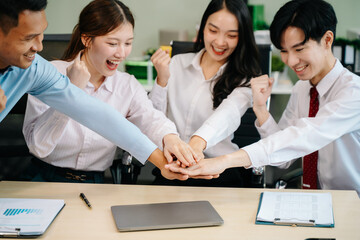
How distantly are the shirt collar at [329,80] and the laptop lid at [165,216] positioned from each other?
0.72m

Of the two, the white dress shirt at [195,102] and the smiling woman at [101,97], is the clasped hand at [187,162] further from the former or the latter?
the white dress shirt at [195,102]

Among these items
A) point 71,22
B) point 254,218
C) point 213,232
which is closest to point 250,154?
point 254,218

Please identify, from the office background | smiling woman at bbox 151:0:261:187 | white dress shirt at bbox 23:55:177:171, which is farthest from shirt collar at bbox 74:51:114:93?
the office background

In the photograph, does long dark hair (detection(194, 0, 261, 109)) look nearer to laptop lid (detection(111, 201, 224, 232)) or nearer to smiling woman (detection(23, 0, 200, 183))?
smiling woman (detection(23, 0, 200, 183))

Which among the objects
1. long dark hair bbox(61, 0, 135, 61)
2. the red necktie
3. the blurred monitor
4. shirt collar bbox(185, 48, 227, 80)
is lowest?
the red necktie

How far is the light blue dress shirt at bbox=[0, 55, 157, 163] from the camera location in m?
1.46

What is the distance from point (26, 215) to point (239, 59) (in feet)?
3.87

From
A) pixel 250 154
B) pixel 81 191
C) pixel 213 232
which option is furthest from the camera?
pixel 250 154

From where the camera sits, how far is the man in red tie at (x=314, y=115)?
1659 millimetres

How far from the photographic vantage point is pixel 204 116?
6.88 ft

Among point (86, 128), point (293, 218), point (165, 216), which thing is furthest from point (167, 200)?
point (86, 128)

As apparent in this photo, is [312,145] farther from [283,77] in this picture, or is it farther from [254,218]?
[283,77]

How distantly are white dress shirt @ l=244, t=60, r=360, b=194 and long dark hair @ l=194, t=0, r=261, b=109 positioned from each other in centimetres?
37

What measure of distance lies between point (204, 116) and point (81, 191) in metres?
0.78
